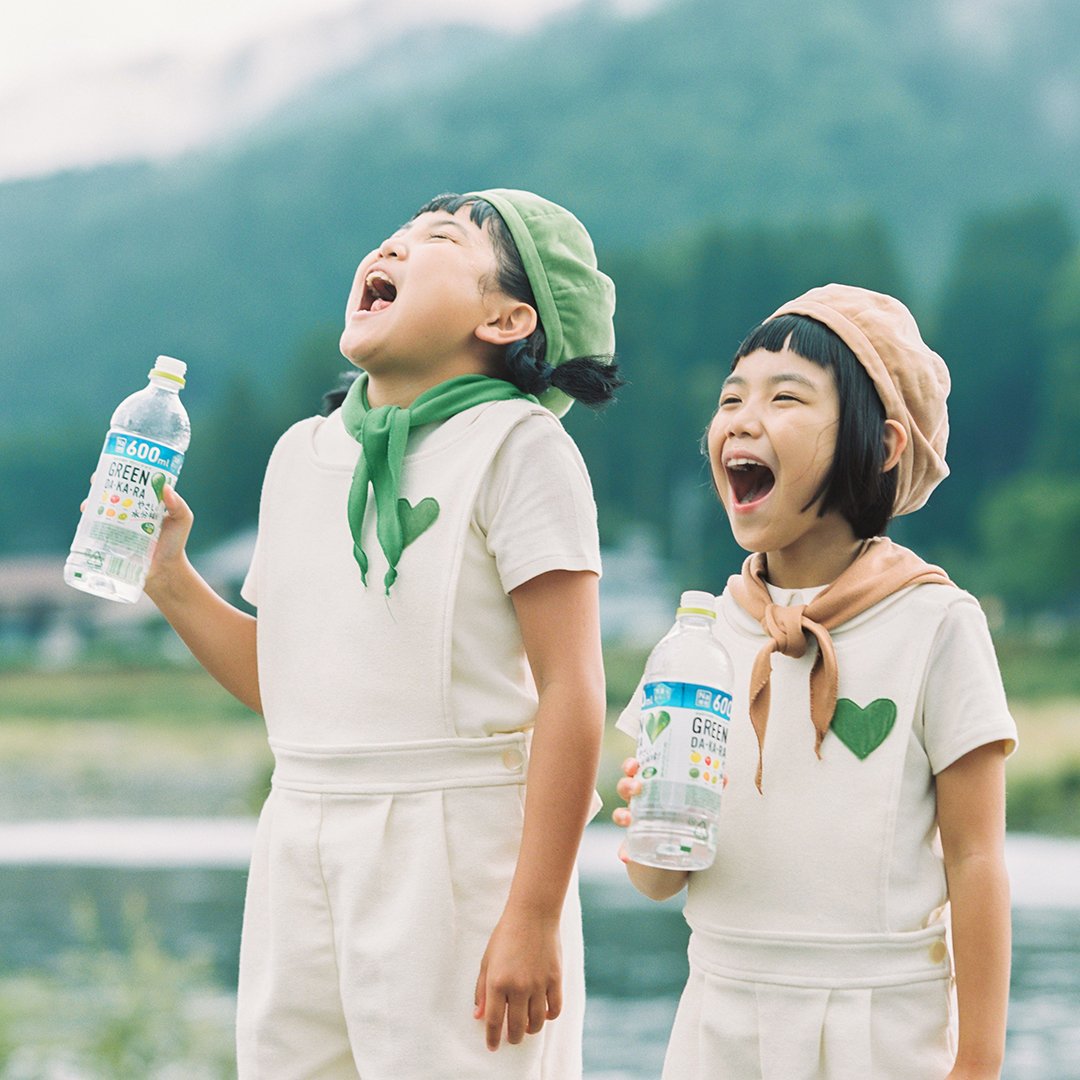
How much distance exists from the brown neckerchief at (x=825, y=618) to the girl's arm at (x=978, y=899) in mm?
116

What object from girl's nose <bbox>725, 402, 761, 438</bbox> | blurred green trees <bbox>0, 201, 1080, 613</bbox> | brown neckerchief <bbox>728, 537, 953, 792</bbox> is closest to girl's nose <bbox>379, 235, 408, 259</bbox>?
girl's nose <bbox>725, 402, 761, 438</bbox>

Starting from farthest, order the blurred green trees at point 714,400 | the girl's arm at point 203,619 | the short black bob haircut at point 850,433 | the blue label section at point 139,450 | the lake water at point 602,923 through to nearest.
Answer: the blurred green trees at point 714,400 < the lake water at point 602,923 < the girl's arm at point 203,619 < the blue label section at point 139,450 < the short black bob haircut at point 850,433

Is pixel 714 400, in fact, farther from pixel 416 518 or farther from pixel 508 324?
pixel 416 518

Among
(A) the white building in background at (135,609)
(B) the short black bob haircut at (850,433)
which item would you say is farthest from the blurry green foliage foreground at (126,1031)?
(A) the white building in background at (135,609)

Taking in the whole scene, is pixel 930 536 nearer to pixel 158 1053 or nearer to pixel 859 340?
pixel 158 1053

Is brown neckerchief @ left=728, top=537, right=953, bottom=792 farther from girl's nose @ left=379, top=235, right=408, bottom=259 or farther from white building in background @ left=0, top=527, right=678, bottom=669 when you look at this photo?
white building in background @ left=0, top=527, right=678, bottom=669

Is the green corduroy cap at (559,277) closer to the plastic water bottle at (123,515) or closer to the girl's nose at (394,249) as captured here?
the girl's nose at (394,249)

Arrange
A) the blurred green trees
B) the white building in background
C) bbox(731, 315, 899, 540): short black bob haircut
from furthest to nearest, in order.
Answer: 1. the blurred green trees
2. the white building in background
3. bbox(731, 315, 899, 540): short black bob haircut

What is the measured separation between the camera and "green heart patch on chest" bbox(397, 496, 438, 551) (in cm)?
148

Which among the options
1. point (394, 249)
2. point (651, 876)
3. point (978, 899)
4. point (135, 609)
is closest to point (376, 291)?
point (394, 249)

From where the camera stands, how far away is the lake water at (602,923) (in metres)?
6.07

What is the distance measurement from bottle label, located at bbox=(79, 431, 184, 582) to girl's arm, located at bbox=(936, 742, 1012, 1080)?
0.73 metres

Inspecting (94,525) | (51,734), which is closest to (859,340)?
(94,525)

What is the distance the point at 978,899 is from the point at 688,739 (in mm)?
257
